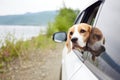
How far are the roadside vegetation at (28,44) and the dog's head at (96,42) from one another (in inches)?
324

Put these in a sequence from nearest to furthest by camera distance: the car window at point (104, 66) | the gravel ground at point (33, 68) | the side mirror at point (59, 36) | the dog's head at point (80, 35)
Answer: the car window at point (104, 66)
the dog's head at point (80, 35)
the side mirror at point (59, 36)
the gravel ground at point (33, 68)

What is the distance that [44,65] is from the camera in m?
11.5

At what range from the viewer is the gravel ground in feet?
31.0

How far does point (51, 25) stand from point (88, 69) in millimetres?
19361

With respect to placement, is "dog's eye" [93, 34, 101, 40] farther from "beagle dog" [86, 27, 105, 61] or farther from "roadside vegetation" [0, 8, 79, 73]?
"roadside vegetation" [0, 8, 79, 73]

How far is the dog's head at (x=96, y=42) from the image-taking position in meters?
2.24

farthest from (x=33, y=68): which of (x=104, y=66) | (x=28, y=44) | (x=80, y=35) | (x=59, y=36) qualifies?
(x=104, y=66)

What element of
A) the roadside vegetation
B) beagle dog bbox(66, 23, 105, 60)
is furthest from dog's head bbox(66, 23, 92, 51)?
the roadside vegetation

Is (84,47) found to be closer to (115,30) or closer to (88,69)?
(88,69)

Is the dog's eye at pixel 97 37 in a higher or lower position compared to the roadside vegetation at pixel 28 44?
higher

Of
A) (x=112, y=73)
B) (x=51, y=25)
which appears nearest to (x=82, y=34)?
(x=112, y=73)

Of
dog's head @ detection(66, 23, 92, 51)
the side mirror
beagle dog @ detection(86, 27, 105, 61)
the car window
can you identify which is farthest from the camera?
the side mirror

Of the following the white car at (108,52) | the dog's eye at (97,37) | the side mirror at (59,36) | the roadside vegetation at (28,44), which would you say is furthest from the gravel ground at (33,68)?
the dog's eye at (97,37)

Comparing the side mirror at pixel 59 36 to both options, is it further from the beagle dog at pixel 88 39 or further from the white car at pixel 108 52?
the white car at pixel 108 52
